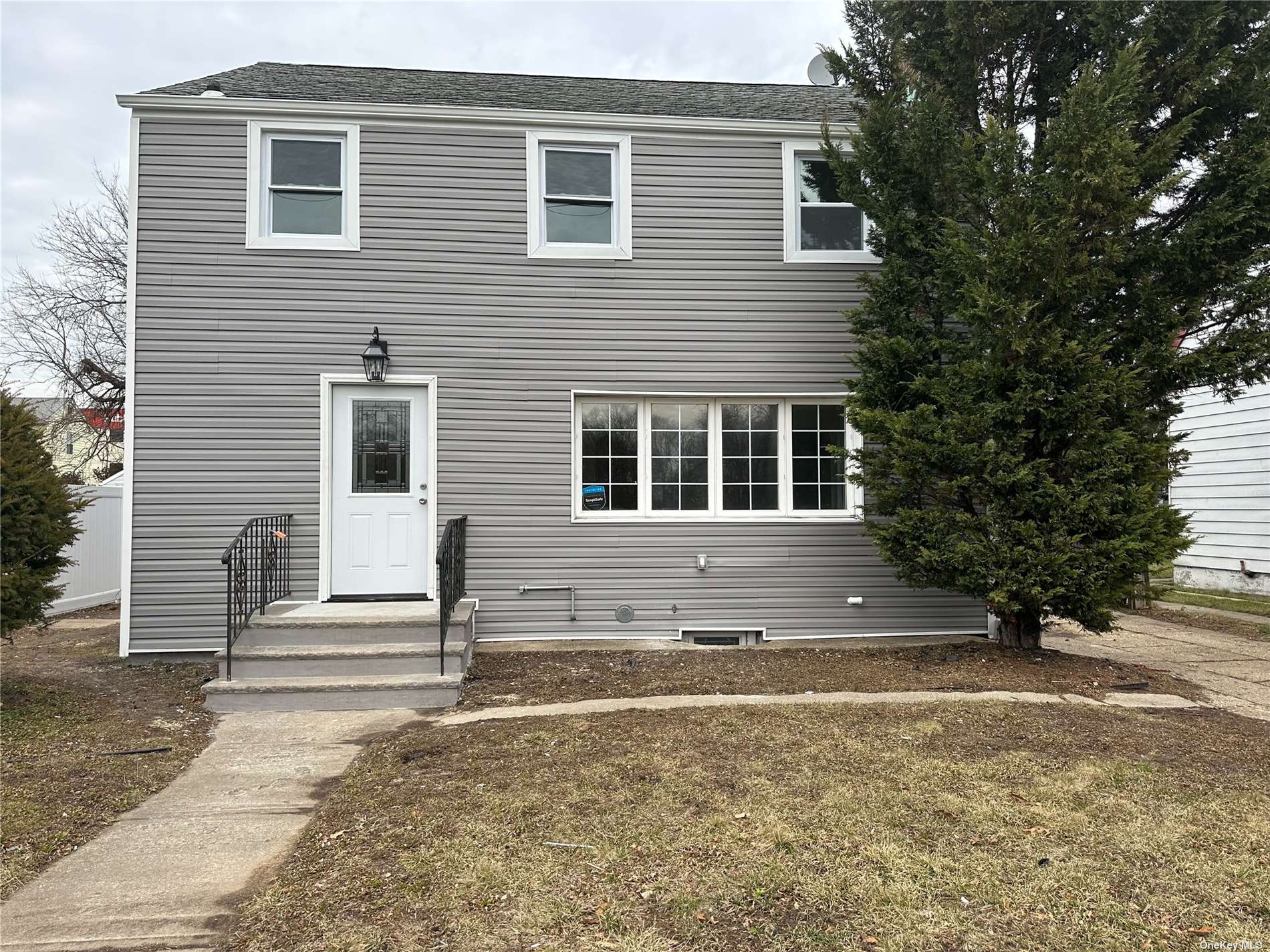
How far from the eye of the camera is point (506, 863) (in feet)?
9.09

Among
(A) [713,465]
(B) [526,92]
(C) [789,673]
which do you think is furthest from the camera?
(B) [526,92]

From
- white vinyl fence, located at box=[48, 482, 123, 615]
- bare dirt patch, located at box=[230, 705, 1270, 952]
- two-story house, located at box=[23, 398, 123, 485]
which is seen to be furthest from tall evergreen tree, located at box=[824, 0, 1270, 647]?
two-story house, located at box=[23, 398, 123, 485]

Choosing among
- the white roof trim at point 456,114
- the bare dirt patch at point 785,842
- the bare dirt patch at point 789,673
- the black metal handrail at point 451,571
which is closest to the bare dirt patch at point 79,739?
the bare dirt patch at point 785,842

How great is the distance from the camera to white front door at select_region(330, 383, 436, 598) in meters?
6.61

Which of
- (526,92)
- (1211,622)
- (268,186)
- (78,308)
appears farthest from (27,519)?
(78,308)

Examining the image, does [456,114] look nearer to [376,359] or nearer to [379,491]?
[376,359]

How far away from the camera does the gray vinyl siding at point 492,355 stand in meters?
6.51

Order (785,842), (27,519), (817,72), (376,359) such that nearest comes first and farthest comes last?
(785,842) → (27,519) → (376,359) → (817,72)

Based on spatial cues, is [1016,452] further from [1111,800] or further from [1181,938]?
[1181,938]

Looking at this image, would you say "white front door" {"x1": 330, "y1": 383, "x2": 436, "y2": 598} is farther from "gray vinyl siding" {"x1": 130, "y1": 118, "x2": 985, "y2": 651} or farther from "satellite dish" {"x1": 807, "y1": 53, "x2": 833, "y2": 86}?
"satellite dish" {"x1": 807, "y1": 53, "x2": 833, "y2": 86}

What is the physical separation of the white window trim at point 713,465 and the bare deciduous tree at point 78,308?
46.2 feet

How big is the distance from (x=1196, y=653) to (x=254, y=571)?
8794 mm

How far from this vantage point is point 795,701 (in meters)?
4.98

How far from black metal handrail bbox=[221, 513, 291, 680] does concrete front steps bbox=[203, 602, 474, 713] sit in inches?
4.4
